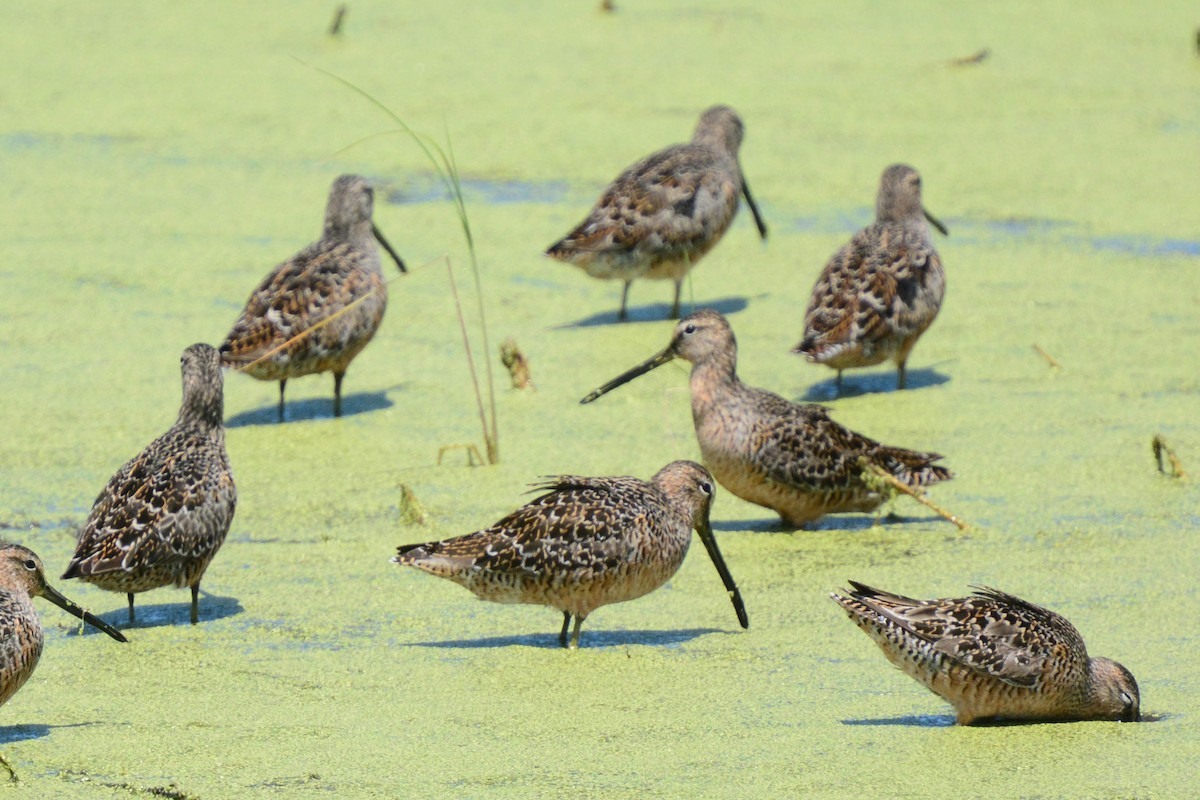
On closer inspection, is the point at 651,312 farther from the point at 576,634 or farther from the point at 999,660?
the point at 999,660

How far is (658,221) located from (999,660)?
4297 mm

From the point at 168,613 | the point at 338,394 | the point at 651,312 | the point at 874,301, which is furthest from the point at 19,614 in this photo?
the point at 651,312

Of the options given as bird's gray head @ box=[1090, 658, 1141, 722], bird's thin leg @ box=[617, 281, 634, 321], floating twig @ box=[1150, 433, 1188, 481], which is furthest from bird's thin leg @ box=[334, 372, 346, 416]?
bird's gray head @ box=[1090, 658, 1141, 722]

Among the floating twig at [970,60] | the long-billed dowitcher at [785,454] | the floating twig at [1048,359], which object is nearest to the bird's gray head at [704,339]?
the long-billed dowitcher at [785,454]

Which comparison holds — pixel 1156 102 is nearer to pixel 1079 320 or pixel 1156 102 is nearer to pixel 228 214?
pixel 1079 320

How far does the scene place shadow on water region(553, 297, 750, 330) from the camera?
8.35m

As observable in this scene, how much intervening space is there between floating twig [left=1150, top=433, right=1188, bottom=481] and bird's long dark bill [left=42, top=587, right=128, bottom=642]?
333 centimetres

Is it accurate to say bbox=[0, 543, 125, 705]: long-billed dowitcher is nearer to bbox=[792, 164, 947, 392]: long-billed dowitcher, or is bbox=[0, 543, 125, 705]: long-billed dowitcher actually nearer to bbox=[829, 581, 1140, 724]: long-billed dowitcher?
bbox=[829, 581, 1140, 724]: long-billed dowitcher

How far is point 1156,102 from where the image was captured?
35.5 feet

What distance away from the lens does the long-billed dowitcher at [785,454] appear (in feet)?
19.6

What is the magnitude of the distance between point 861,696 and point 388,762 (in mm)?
1192

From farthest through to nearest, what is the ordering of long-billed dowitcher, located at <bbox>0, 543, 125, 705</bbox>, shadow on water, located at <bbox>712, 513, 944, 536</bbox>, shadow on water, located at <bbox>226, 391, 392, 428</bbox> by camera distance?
shadow on water, located at <bbox>226, 391, 392, 428</bbox>
shadow on water, located at <bbox>712, 513, 944, 536</bbox>
long-billed dowitcher, located at <bbox>0, 543, 125, 705</bbox>

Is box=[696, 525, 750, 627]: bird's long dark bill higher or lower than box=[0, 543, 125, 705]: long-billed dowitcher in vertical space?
lower

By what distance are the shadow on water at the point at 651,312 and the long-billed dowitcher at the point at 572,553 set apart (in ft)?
10.4
